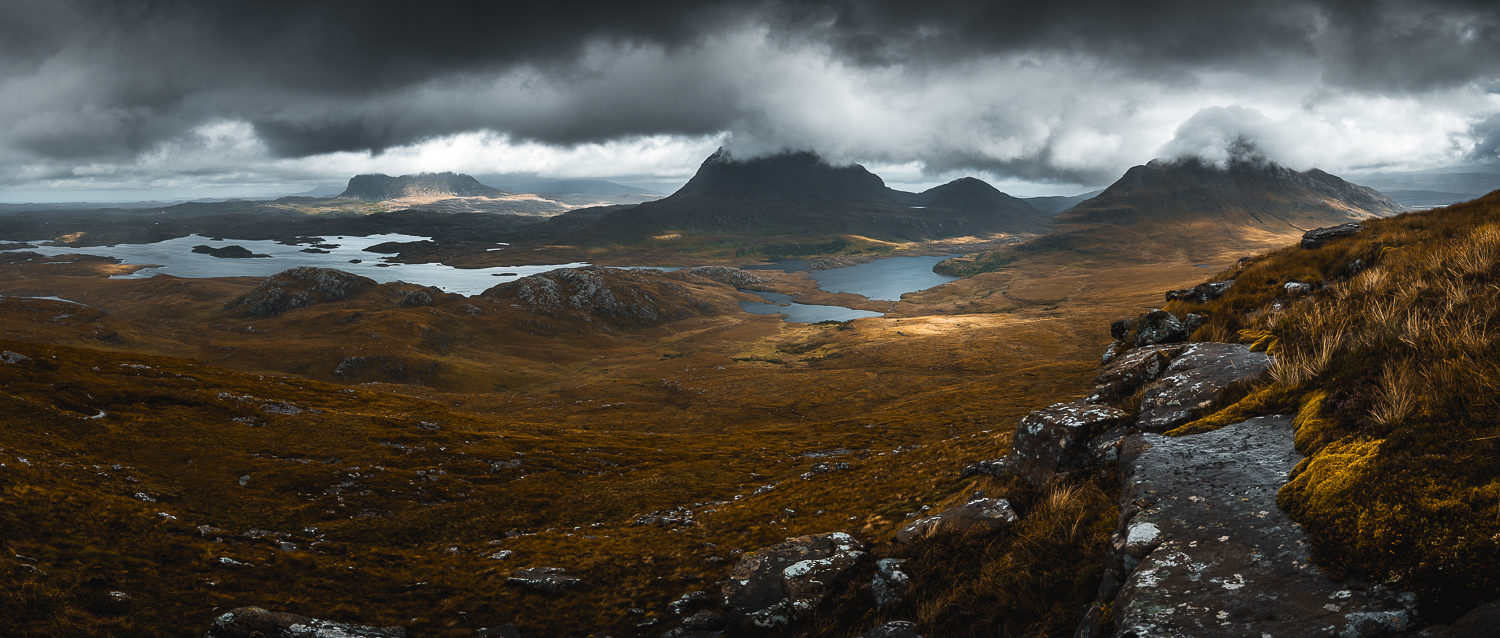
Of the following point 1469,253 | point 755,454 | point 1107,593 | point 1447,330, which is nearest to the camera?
point 1107,593

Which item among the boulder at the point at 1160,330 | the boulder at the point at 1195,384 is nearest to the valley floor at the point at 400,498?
the boulder at the point at 1195,384

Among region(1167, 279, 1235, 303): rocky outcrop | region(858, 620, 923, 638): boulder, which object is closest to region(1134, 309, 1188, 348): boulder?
region(1167, 279, 1235, 303): rocky outcrop

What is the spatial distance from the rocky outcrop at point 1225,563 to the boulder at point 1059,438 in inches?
175

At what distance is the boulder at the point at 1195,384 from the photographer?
1371 cm

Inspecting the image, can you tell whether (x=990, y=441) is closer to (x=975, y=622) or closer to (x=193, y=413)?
(x=975, y=622)

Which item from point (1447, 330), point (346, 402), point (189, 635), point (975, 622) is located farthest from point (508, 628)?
point (346, 402)

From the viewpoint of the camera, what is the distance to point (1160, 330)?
29.5 meters

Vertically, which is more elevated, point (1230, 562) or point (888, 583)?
point (1230, 562)

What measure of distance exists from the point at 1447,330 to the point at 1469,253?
28.8ft

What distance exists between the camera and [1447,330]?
31.0 ft

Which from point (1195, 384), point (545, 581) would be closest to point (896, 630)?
point (1195, 384)

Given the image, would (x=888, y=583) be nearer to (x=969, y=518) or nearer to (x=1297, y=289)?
(x=969, y=518)

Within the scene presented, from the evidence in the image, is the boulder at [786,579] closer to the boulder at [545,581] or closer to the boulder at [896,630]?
the boulder at [896,630]

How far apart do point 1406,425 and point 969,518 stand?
7765 millimetres
